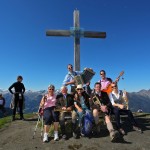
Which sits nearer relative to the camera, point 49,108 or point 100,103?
point 49,108

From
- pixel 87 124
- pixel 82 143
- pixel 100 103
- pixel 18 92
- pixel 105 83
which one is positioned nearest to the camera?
pixel 82 143

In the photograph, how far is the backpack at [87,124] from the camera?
9.95 m

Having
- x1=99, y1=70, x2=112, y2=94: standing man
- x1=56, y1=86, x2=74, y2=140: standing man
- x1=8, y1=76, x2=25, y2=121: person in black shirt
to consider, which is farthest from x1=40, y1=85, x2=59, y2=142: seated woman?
x1=8, y1=76, x2=25, y2=121: person in black shirt

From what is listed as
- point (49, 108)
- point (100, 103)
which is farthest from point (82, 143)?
point (49, 108)

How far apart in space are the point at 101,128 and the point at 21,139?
3926mm

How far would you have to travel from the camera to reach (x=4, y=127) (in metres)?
13.7

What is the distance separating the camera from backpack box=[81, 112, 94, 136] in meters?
9.95

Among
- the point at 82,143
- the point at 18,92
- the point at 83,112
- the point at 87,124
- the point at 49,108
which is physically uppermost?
the point at 18,92

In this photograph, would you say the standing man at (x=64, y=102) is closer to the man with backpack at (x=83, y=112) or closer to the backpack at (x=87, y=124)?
the man with backpack at (x=83, y=112)

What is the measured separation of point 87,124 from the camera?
32.9ft

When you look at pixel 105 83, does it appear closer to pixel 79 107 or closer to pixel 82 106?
pixel 82 106

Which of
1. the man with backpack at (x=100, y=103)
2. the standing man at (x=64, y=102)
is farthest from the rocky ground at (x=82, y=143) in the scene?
the standing man at (x=64, y=102)

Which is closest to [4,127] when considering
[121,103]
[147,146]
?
[121,103]

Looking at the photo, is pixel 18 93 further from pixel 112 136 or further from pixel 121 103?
pixel 112 136
